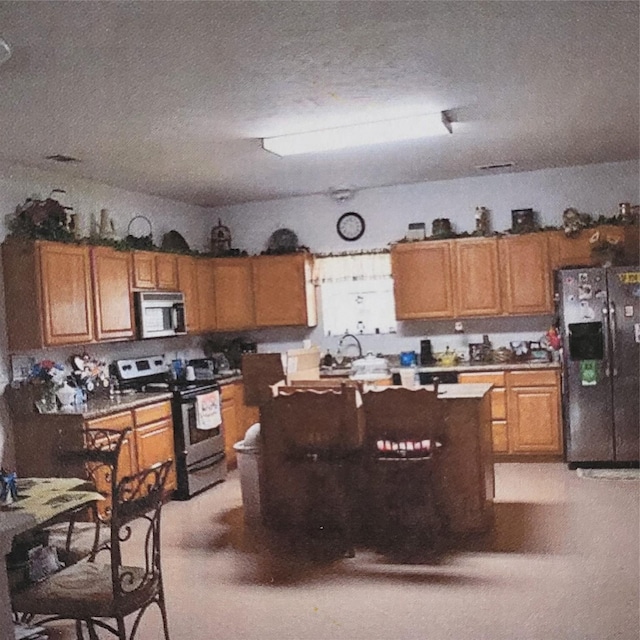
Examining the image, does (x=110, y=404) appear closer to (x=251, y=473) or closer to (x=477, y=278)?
(x=251, y=473)

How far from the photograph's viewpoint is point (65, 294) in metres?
5.34

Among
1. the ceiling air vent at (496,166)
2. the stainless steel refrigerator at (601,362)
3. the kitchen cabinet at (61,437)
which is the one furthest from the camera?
the ceiling air vent at (496,166)

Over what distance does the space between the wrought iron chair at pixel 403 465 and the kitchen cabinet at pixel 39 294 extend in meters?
2.24

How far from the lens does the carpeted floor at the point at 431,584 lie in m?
3.48

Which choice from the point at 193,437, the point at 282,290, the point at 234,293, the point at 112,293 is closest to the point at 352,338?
the point at 282,290

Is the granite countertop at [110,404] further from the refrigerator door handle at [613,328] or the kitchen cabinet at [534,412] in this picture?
the refrigerator door handle at [613,328]

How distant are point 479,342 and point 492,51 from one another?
161 inches

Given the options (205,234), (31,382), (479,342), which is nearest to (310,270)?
(205,234)

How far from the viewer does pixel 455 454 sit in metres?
4.64

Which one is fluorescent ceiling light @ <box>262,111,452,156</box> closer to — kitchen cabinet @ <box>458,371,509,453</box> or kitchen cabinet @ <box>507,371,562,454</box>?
kitchen cabinet @ <box>458,371,509,453</box>

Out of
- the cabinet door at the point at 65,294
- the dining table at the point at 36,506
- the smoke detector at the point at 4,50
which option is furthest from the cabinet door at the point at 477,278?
the smoke detector at the point at 4,50

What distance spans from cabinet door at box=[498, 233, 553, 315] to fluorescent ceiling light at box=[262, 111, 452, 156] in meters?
2.13

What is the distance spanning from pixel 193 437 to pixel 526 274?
3.25m

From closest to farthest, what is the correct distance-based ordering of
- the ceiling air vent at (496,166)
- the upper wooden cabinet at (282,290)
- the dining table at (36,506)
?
the dining table at (36,506) < the ceiling air vent at (496,166) < the upper wooden cabinet at (282,290)
